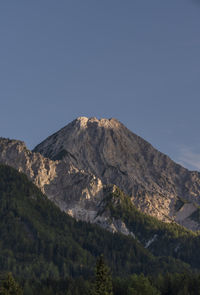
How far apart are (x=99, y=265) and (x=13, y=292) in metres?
24.8

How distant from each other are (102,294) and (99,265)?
9467 mm

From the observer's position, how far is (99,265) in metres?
165

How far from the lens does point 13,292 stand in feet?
542

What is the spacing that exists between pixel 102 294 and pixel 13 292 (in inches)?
975

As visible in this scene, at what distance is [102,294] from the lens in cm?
16875

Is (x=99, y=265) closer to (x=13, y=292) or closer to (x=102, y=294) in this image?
(x=102, y=294)

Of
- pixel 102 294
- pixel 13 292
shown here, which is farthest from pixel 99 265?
pixel 13 292
